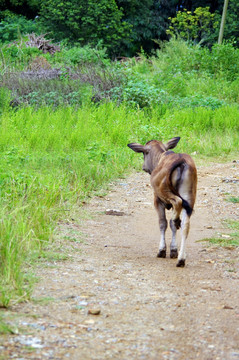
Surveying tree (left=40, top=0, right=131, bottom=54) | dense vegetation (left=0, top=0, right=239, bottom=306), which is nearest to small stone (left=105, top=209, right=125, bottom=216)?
dense vegetation (left=0, top=0, right=239, bottom=306)

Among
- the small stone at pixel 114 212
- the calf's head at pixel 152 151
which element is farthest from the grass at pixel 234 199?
the calf's head at pixel 152 151

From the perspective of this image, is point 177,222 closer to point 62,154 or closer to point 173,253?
point 173,253

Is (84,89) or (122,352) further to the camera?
(84,89)

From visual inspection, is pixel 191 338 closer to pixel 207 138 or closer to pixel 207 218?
pixel 207 218

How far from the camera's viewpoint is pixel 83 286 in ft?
14.2

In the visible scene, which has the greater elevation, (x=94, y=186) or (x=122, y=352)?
(x=122, y=352)

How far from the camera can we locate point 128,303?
13.2 ft

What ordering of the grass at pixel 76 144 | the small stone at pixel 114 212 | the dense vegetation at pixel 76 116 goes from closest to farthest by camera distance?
the grass at pixel 76 144 < the dense vegetation at pixel 76 116 < the small stone at pixel 114 212

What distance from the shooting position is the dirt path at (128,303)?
3189mm

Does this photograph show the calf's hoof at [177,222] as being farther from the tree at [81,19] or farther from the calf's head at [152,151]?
the tree at [81,19]

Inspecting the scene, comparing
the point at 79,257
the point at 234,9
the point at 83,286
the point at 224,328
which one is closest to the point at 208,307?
the point at 224,328

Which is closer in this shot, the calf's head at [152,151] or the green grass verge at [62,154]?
the green grass verge at [62,154]

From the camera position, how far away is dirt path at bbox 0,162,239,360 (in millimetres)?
3189

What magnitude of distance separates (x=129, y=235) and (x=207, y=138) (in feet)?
22.8
